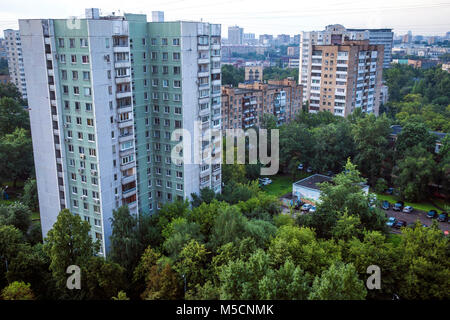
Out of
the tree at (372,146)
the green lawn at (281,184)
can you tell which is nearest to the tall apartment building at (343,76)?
the tree at (372,146)

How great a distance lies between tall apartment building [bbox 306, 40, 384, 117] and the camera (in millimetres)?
52125

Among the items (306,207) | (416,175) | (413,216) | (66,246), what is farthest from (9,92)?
(413,216)

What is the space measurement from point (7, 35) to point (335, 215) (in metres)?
72.5

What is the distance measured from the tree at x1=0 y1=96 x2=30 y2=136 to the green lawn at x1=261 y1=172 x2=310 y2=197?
92.6ft

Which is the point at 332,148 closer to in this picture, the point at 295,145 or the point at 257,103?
the point at 295,145

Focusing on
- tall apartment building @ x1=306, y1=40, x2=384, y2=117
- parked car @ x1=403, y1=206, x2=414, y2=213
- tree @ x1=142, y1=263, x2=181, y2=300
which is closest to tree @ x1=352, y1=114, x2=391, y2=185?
parked car @ x1=403, y1=206, x2=414, y2=213

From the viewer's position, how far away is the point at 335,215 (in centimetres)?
2373

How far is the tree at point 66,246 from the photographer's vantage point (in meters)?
18.1

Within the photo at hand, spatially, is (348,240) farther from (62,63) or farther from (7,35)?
(7,35)

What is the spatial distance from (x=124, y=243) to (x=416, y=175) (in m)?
25.1

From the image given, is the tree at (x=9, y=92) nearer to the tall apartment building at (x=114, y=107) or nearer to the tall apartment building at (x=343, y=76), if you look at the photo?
the tall apartment building at (x=114, y=107)

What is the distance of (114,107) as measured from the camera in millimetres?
22234

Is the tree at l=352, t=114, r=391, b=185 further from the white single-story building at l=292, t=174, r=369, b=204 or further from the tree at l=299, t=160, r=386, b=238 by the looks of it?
the tree at l=299, t=160, r=386, b=238

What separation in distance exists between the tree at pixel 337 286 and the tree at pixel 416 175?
20.4 m
